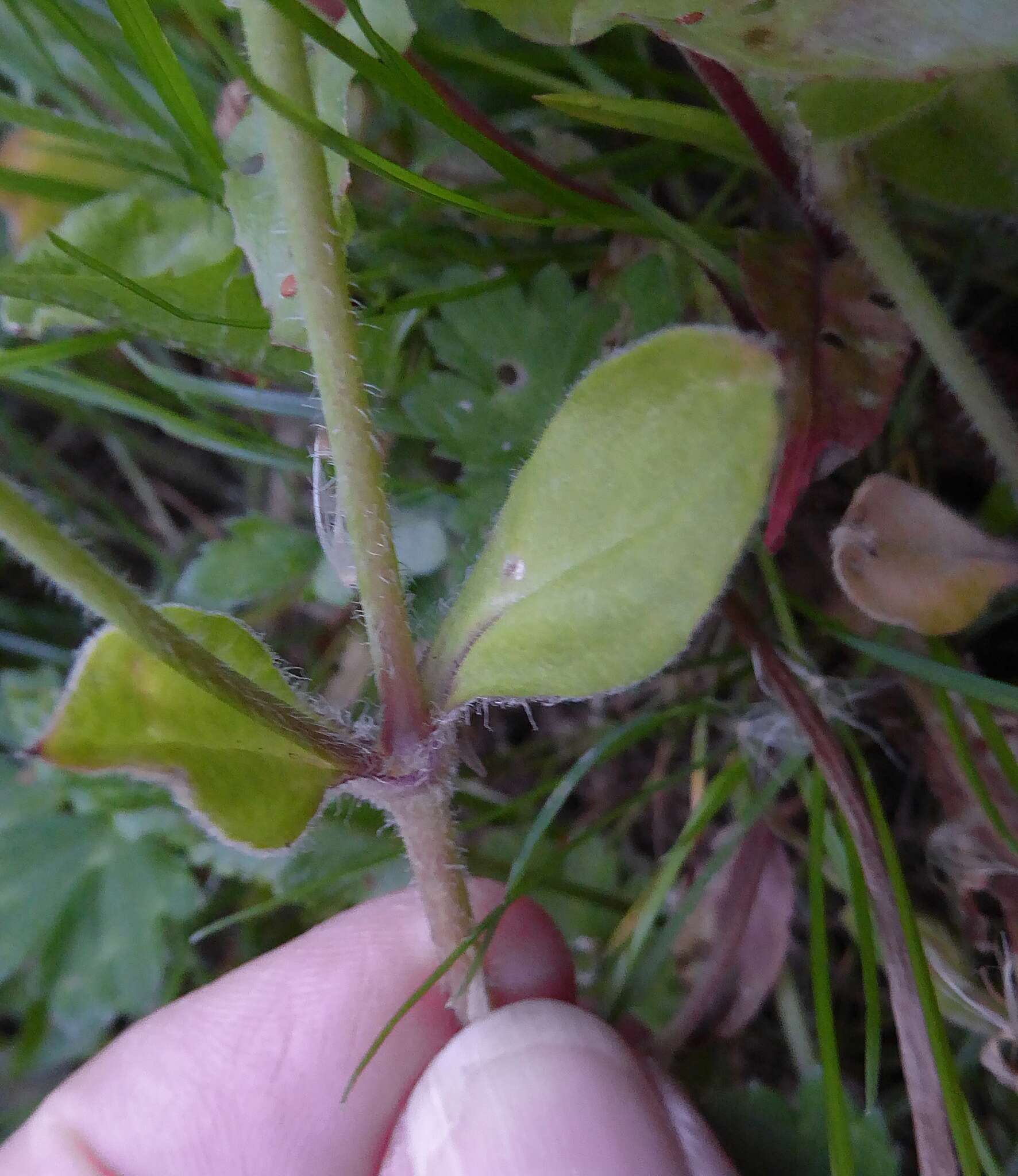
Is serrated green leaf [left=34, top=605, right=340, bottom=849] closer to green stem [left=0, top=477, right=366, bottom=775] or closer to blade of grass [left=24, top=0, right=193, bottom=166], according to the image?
green stem [left=0, top=477, right=366, bottom=775]

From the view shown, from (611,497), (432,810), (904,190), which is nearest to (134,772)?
(432,810)

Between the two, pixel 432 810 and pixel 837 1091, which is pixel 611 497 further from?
pixel 837 1091

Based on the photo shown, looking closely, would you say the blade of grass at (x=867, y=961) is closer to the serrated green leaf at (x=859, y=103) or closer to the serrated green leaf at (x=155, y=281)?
the serrated green leaf at (x=859, y=103)

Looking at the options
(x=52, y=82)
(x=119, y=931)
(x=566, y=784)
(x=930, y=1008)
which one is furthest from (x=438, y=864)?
(x=52, y=82)

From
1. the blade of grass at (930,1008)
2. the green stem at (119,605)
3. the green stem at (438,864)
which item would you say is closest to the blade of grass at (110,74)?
the green stem at (119,605)

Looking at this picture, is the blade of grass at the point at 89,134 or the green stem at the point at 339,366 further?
the blade of grass at the point at 89,134

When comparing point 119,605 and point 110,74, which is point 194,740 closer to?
point 119,605
